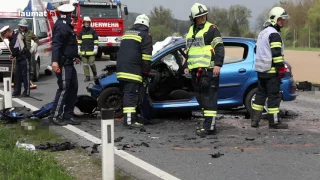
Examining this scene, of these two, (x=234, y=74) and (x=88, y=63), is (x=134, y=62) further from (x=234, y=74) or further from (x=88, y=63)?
(x=88, y=63)

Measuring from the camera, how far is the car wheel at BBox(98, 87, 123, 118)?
812 cm

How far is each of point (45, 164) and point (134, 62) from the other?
2.73 meters

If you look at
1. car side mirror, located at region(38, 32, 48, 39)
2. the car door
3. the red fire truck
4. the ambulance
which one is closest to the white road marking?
the car door

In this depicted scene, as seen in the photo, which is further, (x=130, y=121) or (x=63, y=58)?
(x=63, y=58)

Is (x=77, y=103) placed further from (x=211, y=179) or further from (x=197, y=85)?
(x=211, y=179)

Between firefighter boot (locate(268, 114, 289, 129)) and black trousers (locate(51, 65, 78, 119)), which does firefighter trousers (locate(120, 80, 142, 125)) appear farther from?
firefighter boot (locate(268, 114, 289, 129))

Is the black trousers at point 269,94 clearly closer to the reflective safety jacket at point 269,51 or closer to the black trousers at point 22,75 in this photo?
the reflective safety jacket at point 269,51

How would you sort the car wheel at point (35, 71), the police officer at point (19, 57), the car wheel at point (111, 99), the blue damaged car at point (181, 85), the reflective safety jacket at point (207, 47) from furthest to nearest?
the car wheel at point (35, 71)
the police officer at point (19, 57)
the car wheel at point (111, 99)
the blue damaged car at point (181, 85)
the reflective safety jacket at point (207, 47)

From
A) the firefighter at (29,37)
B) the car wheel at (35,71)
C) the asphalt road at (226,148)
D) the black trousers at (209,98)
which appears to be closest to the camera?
the asphalt road at (226,148)

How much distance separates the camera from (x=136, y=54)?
24.2ft

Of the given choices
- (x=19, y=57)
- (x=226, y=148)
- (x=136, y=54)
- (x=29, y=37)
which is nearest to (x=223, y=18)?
(x=29, y=37)

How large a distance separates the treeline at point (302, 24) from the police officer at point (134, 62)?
41322mm

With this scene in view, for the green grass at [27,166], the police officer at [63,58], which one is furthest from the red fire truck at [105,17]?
the green grass at [27,166]

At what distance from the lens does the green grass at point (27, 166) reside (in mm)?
4660
